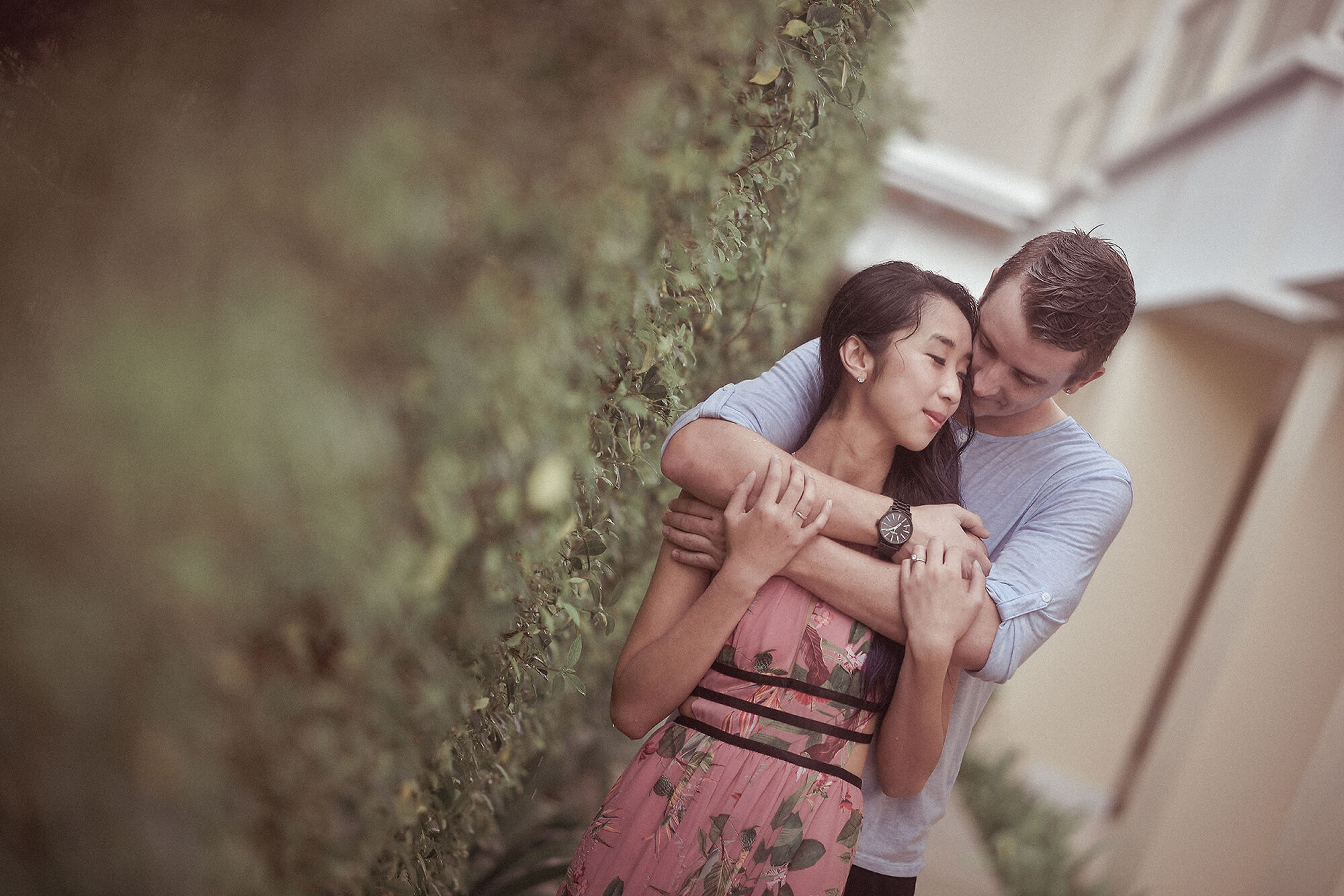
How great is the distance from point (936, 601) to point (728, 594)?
14.7 inches

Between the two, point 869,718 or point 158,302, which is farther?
point 869,718

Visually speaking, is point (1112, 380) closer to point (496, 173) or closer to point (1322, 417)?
point (1322, 417)

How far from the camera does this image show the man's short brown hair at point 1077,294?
7.39 ft

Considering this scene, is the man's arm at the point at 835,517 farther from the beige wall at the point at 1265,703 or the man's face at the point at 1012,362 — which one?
the beige wall at the point at 1265,703

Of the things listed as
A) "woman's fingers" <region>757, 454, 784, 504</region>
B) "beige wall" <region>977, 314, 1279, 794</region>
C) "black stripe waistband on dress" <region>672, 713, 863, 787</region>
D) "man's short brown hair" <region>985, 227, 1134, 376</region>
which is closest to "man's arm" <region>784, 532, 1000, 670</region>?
"woman's fingers" <region>757, 454, 784, 504</region>

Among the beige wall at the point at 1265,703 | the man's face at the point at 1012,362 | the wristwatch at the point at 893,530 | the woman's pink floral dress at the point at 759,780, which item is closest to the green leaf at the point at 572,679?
the woman's pink floral dress at the point at 759,780

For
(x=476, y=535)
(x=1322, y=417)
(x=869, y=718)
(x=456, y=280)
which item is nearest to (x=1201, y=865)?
(x=1322, y=417)

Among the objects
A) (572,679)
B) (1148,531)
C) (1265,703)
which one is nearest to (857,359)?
(572,679)

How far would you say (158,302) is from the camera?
87 centimetres

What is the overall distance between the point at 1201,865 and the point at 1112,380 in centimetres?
408

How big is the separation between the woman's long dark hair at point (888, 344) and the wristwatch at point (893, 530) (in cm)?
17

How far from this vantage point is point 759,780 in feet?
6.43

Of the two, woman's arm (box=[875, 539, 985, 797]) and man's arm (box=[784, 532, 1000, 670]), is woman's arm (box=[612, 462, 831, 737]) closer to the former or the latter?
man's arm (box=[784, 532, 1000, 670])

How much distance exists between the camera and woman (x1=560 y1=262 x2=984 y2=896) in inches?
76.9
